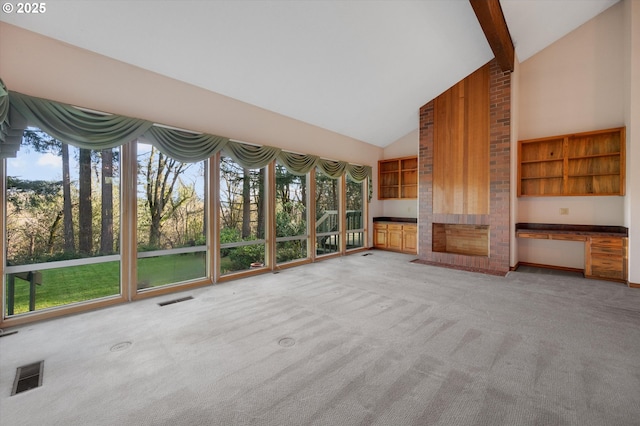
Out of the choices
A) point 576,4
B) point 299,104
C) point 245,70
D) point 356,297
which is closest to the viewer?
point 356,297

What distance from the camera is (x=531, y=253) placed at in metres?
5.69

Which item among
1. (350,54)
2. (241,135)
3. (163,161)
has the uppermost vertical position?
(350,54)

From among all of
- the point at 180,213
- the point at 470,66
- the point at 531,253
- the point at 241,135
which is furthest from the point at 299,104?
the point at 531,253

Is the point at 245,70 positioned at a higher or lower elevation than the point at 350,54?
lower

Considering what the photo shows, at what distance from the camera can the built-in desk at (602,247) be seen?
14.6 ft

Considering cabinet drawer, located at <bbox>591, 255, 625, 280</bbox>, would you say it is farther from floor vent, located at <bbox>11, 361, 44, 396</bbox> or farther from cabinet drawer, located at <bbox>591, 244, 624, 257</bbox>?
floor vent, located at <bbox>11, 361, 44, 396</bbox>

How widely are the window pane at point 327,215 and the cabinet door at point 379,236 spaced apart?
4.95ft

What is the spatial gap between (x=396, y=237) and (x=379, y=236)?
1.73 feet

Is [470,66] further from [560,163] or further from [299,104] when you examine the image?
[299,104]

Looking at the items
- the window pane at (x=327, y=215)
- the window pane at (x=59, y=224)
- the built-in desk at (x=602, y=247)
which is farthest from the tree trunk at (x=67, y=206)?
the built-in desk at (x=602, y=247)

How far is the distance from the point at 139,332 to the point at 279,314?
141 centimetres

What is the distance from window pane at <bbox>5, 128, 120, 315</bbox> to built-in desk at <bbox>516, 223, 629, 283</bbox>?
705cm

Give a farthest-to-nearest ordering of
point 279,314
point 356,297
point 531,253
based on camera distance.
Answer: point 531,253 → point 356,297 → point 279,314

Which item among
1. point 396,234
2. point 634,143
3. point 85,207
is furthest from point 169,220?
point 634,143
